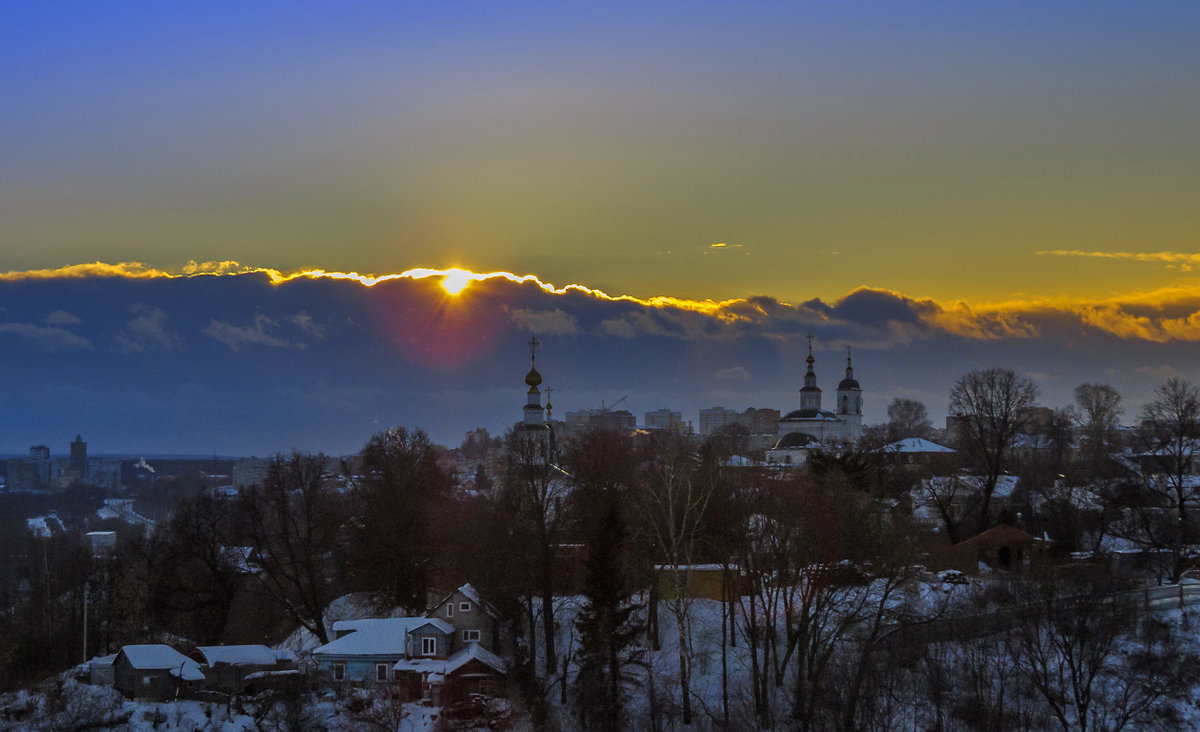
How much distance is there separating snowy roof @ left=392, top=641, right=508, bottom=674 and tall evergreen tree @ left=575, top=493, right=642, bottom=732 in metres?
2.56

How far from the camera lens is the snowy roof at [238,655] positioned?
43.7m

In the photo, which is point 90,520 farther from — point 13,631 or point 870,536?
point 870,536

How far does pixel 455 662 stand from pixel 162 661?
351 inches

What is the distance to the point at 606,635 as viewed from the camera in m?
40.6

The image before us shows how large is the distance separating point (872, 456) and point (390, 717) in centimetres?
3308

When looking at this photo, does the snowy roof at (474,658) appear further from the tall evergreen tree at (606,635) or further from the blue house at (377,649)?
the tall evergreen tree at (606,635)

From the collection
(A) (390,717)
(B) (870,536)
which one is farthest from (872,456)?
(A) (390,717)

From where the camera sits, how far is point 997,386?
69.2 metres

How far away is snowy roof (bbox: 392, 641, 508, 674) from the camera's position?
4194 cm

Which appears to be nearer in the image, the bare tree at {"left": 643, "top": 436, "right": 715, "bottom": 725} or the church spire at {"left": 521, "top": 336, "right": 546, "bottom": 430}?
the bare tree at {"left": 643, "top": 436, "right": 715, "bottom": 725}

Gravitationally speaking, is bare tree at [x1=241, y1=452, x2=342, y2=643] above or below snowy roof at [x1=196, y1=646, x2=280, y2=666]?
above

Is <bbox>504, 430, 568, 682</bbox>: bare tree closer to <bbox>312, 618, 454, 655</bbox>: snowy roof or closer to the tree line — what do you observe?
the tree line

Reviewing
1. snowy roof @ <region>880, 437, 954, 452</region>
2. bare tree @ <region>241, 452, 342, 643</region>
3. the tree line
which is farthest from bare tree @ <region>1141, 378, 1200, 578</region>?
bare tree @ <region>241, 452, 342, 643</region>

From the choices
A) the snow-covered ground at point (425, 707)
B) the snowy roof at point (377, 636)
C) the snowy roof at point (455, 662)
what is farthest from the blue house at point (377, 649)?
the snow-covered ground at point (425, 707)
